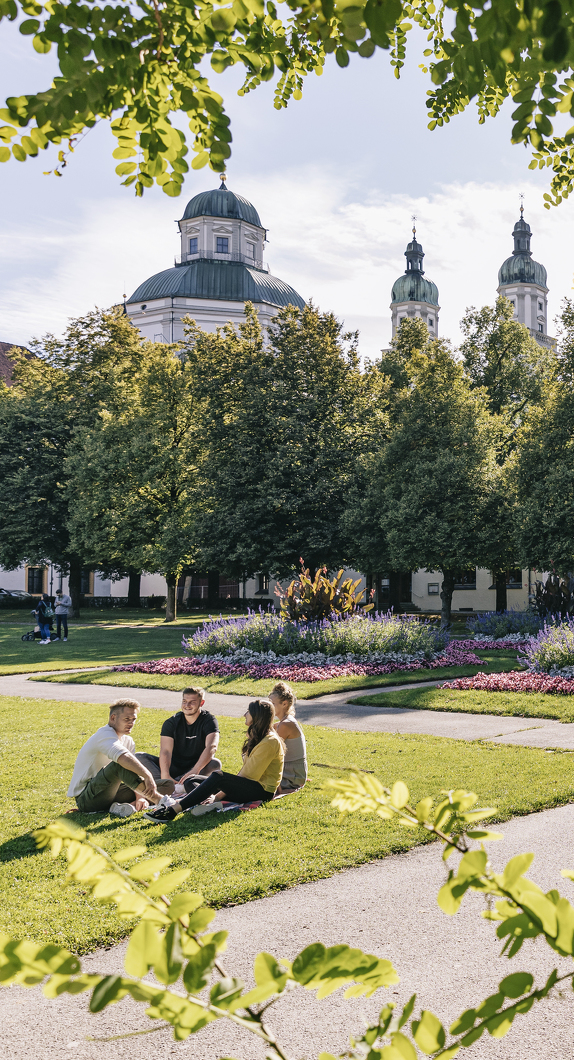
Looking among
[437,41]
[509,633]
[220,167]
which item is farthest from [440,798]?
[509,633]

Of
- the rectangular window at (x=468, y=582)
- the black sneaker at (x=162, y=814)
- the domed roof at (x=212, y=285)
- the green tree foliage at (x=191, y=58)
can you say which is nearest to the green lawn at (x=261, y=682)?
the black sneaker at (x=162, y=814)

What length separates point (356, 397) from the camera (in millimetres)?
34500

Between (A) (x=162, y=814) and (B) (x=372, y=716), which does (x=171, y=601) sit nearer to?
(B) (x=372, y=716)

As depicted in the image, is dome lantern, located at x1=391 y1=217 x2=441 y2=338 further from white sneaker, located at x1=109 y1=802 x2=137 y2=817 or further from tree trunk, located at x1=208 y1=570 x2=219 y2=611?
white sneaker, located at x1=109 y1=802 x2=137 y2=817

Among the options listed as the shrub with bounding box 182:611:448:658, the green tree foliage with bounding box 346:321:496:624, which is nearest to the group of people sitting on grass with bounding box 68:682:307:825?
the shrub with bounding box 182:611:448:658

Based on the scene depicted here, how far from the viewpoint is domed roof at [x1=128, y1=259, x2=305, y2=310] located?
65875 mm

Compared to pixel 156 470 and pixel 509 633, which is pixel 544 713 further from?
pixel 156 470

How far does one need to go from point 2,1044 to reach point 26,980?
309 cm

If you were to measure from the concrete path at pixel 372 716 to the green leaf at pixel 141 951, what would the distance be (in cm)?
996

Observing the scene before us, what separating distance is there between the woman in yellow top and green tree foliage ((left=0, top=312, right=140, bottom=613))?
33.8 meters

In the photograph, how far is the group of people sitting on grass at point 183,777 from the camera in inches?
306

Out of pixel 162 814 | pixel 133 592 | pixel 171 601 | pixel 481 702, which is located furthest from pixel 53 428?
pixel 162 814

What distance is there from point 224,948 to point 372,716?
12.3m

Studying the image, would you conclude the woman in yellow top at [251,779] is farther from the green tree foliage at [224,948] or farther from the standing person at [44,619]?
the standing person at [44,619]
